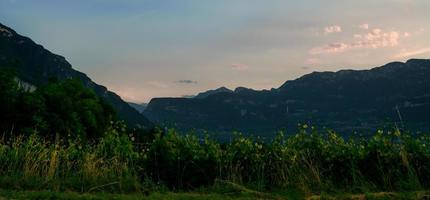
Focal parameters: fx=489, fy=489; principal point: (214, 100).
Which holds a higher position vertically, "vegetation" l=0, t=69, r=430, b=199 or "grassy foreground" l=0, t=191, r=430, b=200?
"vegetation" l=0, t=69, r=430, b=199

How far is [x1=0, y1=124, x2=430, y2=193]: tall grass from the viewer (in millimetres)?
11500

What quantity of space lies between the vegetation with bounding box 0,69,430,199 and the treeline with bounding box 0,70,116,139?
26.8 meters

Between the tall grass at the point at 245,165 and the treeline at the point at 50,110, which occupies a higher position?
the treeline at the point at 50,110

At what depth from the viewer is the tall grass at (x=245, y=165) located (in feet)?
37.7

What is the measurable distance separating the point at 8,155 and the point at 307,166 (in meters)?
7.84

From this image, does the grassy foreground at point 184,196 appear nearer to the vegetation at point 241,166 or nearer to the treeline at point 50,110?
the vegetation at point 241,166

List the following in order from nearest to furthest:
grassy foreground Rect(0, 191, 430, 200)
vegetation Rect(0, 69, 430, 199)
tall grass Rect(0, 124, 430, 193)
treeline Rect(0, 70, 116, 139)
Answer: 1. grassy foreground Rect(0, 191, 430, 200)
2. vegetation Rect(0, 69, 430, 199)
3. tall grass Rect(0, 124, 430, 193)
4. treeline Rect(0, 70, 116, 139)

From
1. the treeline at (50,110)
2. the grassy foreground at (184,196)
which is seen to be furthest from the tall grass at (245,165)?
the treeline at (50,110)

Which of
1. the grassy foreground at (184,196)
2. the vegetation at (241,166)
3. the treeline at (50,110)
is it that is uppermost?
the treeline at (50,110)

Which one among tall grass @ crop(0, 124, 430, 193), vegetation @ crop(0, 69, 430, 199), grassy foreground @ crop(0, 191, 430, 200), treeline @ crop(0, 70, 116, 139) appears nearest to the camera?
grassy foreground @ crop(0, 191, 430, 200)

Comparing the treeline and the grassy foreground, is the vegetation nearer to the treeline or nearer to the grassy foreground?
the grassy foreground

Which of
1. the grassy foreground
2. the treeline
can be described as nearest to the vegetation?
the grassy foreground

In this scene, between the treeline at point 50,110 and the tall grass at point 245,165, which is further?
the treeline at point 50,110

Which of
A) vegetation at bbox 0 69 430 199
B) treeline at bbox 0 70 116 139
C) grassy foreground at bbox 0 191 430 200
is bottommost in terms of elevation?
grassy foreground at bbox 0 191 430 200
